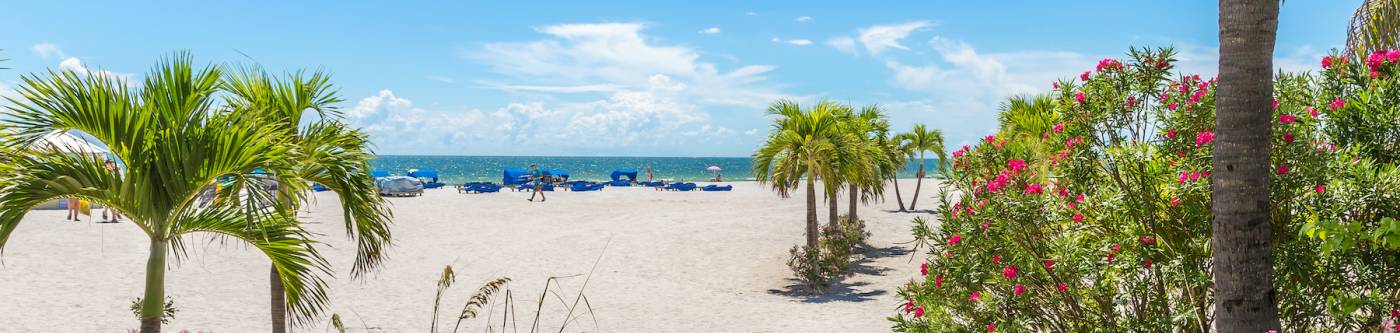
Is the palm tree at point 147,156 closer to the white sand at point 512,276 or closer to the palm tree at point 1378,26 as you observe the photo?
the white sand at point 512,276

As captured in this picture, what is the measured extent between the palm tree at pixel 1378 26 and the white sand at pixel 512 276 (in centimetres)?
631

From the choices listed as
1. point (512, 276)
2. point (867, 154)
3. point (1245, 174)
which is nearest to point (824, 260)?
point (867, 154)

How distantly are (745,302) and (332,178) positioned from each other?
8484 millimetres

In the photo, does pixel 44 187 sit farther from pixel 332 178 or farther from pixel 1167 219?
pixel 1167 219

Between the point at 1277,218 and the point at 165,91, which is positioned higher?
the point at 165,91

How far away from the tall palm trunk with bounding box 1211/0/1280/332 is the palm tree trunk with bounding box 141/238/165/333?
5777mm

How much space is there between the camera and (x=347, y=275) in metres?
15.1

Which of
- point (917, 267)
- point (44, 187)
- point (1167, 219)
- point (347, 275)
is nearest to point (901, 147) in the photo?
point (917, 267)

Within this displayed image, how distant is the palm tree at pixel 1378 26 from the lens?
8094mm

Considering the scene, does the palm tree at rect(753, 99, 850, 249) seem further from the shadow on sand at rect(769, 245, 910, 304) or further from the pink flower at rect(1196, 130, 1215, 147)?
the pink flower at rect(1196, 130, 1215, 147)

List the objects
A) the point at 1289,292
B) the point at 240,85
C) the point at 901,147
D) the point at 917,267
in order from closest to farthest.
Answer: the point at 1289,292 → the point at 240,85 → the point at 917,267 → the point at 901,147

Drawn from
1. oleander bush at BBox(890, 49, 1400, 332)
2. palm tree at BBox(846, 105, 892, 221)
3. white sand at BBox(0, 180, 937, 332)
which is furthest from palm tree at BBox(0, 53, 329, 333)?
palm tree at BBox(846, 105, 892, 221)

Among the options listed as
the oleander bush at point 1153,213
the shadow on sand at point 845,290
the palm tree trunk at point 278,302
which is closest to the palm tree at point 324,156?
the palm tree trunk at point 278,302

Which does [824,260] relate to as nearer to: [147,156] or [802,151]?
[802,151]
